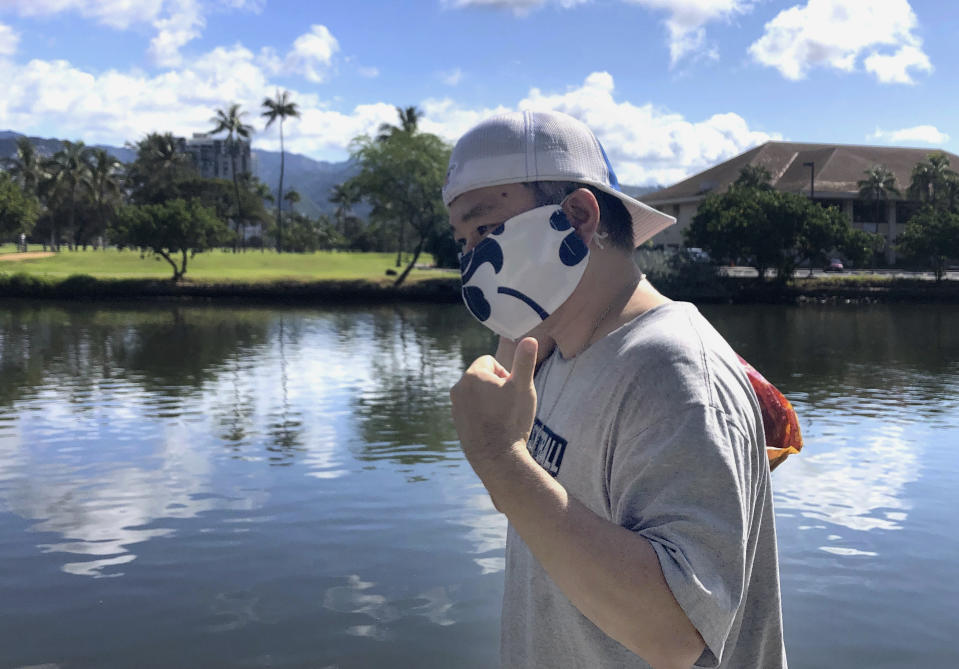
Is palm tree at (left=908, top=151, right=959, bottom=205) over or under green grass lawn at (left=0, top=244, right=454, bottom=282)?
over

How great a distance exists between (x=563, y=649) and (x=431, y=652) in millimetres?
4940

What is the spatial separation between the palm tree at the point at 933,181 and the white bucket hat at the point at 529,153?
82.5 metres

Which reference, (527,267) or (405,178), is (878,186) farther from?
(527,267)

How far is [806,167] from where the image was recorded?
82125 millimetres

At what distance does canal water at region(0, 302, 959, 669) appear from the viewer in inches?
252

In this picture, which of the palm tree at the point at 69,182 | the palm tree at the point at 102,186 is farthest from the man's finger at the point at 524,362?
the palm tree at the point at 102,186

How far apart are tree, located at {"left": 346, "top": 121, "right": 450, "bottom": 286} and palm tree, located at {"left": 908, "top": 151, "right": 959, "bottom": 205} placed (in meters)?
43.9

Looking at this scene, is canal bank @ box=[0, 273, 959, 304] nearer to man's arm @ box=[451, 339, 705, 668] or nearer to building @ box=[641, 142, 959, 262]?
building @ box=[641, 142, 959, 262]

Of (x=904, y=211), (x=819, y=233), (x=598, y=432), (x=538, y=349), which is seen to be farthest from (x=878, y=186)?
(x=598, y=432)

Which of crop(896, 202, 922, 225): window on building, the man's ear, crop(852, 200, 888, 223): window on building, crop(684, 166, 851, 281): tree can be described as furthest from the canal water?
crop(896, 202, 922, 225): window on building

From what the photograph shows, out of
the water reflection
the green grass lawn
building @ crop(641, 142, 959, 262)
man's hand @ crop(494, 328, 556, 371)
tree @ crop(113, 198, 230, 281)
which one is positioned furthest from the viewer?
building @ crop(641, 142, 959, 262)

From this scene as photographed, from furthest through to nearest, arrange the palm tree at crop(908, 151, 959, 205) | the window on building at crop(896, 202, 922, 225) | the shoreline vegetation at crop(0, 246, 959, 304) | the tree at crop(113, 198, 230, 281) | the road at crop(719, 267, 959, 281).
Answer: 1. the window on building at crop(896, 202, 922, 225)
2. the palm tree at crop(908, 151, 959, 205)
3. the road at crop(719, 267, 959, 281)
4. the tree at crop(113, 198, 230, 281)
5. the shoreline vegetation at crop(0, 246, 959, 304)

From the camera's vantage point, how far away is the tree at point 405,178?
5531 cm

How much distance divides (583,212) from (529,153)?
15 cm
